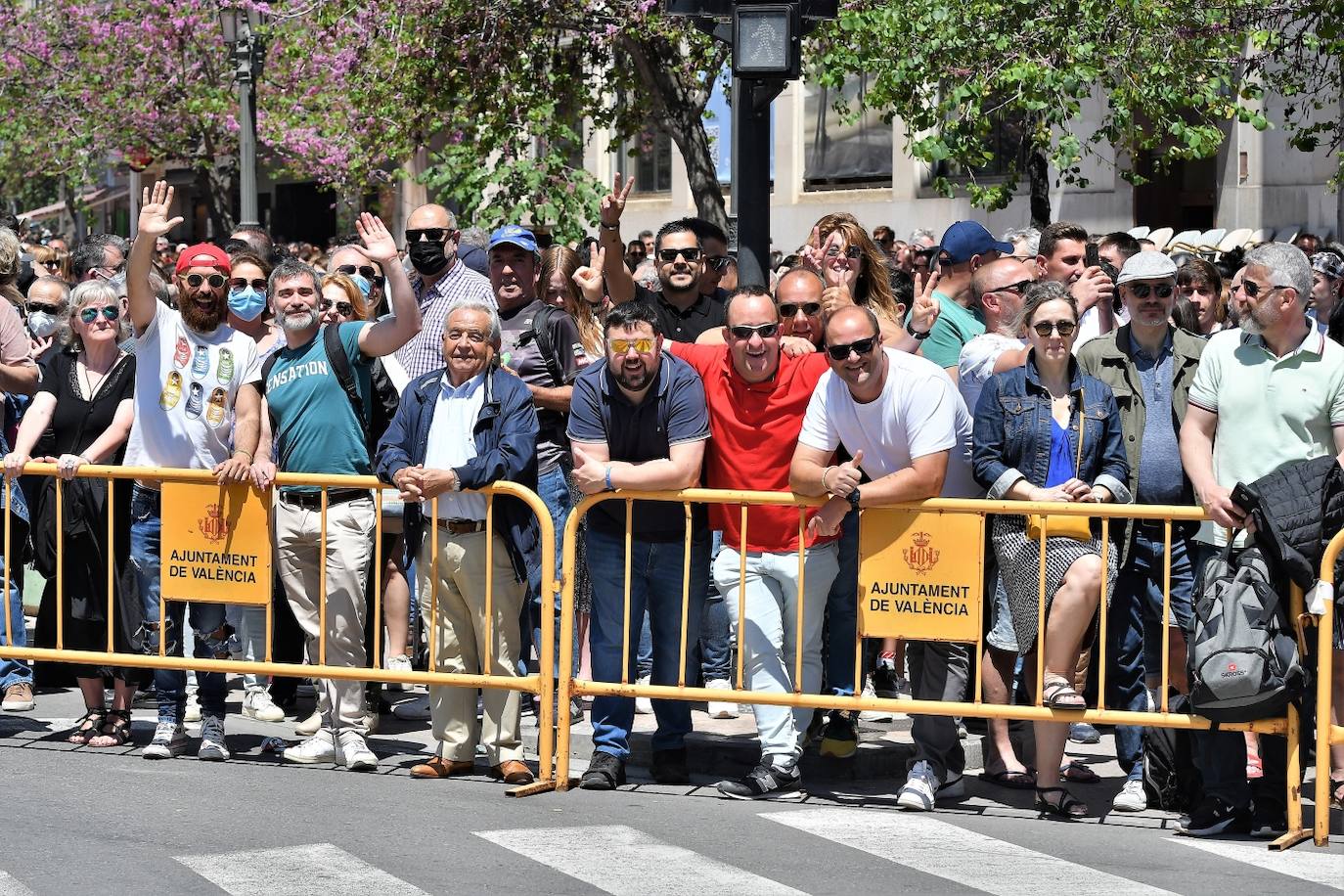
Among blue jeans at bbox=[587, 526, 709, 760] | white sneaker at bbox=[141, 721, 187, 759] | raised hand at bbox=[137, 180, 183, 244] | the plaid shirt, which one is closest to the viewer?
blue jeans at bbox=[587, 526, 709, 760]

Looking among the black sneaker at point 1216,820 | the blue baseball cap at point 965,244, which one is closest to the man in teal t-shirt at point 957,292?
the blue baseball cap at point 965,244

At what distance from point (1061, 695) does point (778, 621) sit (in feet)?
3.78

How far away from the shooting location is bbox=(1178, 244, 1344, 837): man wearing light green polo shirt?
7387mm

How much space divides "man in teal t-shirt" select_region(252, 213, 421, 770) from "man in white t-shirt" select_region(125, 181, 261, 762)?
20 centimetres

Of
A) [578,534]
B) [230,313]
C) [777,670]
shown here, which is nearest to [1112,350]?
[777,670]

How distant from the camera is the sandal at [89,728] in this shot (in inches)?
349

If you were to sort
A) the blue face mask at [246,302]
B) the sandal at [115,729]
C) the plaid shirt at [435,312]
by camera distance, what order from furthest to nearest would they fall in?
the plaid shirt at [435,312] → the blue face mask at [246,302] → the sandal at [115,729]

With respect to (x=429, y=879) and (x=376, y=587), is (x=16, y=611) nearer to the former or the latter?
(x=376, y=587)

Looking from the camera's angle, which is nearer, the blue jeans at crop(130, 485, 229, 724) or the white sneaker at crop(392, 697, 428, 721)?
the blue jeans at crop(130, 485, 229, 724)

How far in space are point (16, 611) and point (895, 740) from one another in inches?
159

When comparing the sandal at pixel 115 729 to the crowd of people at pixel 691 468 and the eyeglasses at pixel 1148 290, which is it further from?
the eyeglasses at pixel 1148 290

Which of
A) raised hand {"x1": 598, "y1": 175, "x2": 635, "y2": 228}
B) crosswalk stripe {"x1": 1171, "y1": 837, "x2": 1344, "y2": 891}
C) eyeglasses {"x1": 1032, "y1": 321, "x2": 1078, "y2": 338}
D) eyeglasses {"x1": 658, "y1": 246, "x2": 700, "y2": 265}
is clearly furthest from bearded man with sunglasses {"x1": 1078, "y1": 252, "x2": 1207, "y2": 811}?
raised hand {"x1": 598, "y1": 175, "x2": 635, "y2": 228}

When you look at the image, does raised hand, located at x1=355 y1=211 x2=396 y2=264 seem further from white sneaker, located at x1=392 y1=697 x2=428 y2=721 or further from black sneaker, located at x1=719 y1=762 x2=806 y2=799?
black sneaker, located at x1=719 y1=762 x2=806 y2=799

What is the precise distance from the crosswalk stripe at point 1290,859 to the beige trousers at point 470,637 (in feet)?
8.74
